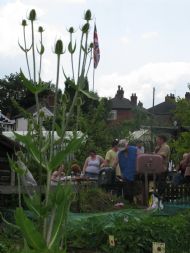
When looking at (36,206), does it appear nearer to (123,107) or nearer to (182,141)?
(182,141)

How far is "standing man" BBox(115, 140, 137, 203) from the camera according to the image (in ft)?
45.9

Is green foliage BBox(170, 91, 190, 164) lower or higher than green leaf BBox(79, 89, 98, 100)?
higher

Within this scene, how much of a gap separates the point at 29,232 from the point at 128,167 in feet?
34.5

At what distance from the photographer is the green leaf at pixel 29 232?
357 cm

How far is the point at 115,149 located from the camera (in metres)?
15.6

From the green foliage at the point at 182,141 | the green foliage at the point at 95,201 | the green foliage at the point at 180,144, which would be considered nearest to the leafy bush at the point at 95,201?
the green foliage at the point at 95,201

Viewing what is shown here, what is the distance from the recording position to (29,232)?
3609mm

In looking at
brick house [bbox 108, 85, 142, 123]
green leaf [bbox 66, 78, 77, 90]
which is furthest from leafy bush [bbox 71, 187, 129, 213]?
brick house [bbox 108, 85, 142, 123]

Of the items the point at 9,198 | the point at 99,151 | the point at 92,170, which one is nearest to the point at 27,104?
the point at 99,151

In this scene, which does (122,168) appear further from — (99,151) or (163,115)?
(163,115)

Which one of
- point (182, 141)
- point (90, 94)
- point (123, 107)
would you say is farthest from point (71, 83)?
point (123, 107)

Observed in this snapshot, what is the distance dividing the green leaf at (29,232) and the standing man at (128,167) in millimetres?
10343

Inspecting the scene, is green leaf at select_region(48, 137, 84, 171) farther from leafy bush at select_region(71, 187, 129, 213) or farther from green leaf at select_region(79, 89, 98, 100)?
leafy bush at select_region(71, 187, 129, 213)

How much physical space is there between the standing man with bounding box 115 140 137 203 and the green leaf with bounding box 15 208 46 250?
1034cm
